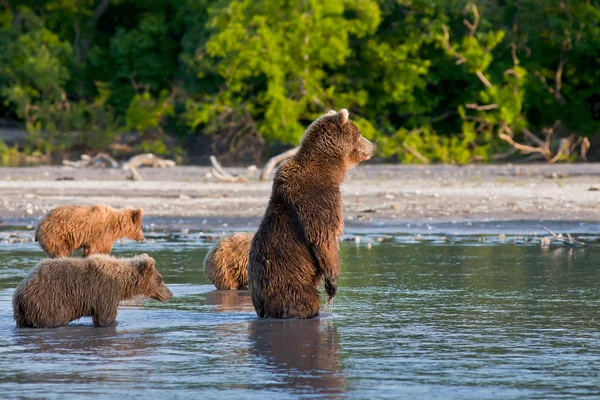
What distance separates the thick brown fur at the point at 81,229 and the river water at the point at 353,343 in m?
0.60

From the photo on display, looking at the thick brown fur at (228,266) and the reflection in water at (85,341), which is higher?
the thick brown fur at (228,266)

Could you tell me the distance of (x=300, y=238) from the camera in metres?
8.32

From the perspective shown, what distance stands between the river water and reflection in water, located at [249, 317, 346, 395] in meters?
0.01

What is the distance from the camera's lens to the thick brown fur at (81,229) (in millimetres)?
11969

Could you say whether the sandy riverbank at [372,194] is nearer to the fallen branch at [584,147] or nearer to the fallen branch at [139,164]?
the fallen branch at [139,164]

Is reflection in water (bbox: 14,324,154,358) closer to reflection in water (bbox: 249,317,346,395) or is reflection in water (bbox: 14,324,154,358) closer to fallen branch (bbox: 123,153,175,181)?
reflection in water (bbox: 249,317,346,395)

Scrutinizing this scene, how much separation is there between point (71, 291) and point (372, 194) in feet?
45.9

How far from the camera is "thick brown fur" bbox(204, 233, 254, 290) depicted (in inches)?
405

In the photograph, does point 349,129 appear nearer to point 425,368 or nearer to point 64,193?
point 425,368

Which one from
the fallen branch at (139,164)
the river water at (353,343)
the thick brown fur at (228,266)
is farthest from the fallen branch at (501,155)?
the thick brown fur at (228,266)

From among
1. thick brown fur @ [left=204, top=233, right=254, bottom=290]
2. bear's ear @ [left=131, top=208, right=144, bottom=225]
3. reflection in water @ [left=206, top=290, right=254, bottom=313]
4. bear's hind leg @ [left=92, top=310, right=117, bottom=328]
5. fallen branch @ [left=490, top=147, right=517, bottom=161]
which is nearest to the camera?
bear's hind leg @ [left=92, top=310, right=117, bottom=328]

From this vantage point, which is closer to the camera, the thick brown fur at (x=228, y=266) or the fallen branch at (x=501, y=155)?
the thick brown fur at (x=228, y=266)

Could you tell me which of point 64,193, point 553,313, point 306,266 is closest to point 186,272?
point 306,266

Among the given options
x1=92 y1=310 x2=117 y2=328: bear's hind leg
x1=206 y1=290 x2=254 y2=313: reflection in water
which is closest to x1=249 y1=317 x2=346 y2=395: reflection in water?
x1=206 y1=290 x2=254 y2=313: reflection in water
